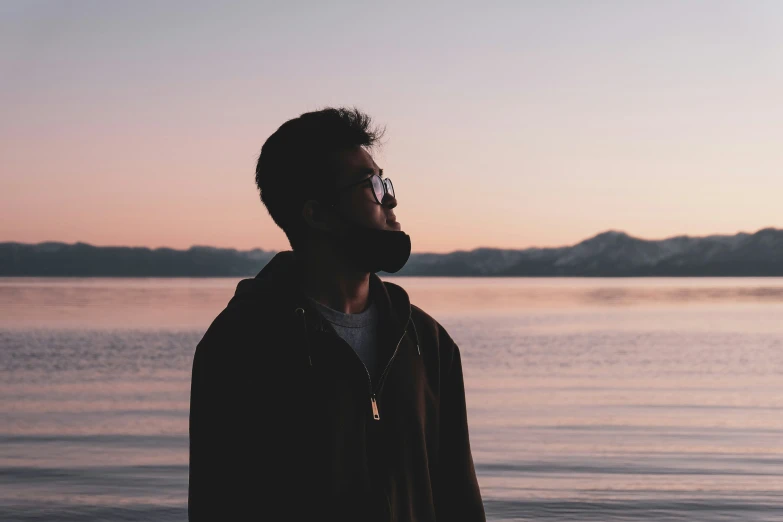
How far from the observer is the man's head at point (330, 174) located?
2758mm

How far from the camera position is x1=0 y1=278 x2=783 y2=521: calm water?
32.2ft

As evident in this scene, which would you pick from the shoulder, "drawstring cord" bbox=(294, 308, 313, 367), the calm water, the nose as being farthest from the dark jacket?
the calm water

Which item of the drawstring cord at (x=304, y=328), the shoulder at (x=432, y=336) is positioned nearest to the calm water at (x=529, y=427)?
the shoulder at (x=432, y=336)

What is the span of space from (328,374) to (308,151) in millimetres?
688

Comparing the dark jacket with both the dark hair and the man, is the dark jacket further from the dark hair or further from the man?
the dark hair

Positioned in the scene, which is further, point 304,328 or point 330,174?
point 330,174

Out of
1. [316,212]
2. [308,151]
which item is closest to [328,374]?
[316,212]

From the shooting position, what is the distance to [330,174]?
278cm

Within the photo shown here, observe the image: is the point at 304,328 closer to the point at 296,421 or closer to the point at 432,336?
the point at 296,421

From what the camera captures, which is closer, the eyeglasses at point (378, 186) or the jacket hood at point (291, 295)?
the jacket hood at point (291, 295)

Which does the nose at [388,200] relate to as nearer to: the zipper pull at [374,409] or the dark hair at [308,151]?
the dark hair at [308,151]

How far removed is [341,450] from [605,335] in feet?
129

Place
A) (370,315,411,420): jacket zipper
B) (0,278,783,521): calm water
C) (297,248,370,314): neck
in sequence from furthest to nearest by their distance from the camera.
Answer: (0,278,783,521): calm water < (297,248,370,314): neck < (370,315,411,420): jacket zipper

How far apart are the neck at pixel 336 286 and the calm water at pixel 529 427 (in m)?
6.84
